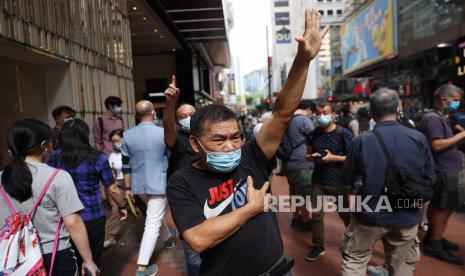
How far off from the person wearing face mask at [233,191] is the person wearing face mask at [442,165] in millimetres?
2685

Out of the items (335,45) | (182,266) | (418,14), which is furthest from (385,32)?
(182,266)

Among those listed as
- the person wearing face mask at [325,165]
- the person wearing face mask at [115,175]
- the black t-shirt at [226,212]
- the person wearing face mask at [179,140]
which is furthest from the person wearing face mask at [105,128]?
the black t-shirt at [226,212]

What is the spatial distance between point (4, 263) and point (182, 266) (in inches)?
107

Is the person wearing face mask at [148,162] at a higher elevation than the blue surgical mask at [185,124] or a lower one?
lower

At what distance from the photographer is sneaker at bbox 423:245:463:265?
13.7 ft

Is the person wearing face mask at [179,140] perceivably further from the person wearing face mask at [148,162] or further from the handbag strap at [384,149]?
the handbag strap at [384,149]

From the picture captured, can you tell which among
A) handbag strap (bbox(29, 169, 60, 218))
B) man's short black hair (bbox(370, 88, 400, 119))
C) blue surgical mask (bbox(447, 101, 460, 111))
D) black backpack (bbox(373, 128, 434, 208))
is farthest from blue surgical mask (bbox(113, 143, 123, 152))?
blue surgical mask (bbox(447, 101, 460, 111))

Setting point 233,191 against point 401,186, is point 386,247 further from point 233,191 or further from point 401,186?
point 233,191

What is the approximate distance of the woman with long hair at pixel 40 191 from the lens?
224cm

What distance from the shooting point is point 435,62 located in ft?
77.3

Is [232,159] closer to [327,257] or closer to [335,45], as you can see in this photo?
[327,257]

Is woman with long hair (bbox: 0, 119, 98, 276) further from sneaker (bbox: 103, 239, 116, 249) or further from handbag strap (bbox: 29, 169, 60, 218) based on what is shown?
sneaker (bbox: 103, 239, 116, 249)

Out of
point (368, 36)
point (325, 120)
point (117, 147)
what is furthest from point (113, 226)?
point (368, 36)

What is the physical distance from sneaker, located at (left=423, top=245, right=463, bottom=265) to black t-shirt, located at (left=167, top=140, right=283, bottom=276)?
3.21 m
